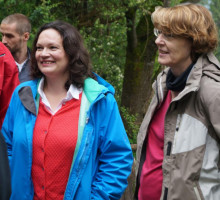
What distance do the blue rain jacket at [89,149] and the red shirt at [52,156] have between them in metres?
0.04

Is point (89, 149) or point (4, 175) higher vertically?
point (4, 175)

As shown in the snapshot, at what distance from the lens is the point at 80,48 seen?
3.00m

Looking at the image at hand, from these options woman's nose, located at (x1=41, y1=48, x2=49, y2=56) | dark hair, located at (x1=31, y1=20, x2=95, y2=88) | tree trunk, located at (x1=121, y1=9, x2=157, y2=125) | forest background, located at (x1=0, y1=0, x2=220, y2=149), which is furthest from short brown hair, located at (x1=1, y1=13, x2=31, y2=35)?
tree trunk, located at (x1=121, y1=9, x2=157, y2=125)

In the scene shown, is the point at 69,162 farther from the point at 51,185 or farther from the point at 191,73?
the point at 191,73

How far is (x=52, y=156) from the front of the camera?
→ 265 cm

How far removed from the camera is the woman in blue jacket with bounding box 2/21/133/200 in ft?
8.70

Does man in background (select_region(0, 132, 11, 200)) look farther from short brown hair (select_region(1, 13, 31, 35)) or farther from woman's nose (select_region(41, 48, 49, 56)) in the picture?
short brown hair (select_region(1, 13, 31, 35))

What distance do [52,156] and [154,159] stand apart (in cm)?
76

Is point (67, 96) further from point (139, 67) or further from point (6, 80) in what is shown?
point (139, 67)

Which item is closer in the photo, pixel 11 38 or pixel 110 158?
pixel 110 158

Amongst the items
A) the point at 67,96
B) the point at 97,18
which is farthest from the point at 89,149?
the point at 97,18

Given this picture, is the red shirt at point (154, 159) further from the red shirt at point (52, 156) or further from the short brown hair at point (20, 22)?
the short brown hair at point (20, 22)

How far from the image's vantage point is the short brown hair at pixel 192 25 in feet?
8.51

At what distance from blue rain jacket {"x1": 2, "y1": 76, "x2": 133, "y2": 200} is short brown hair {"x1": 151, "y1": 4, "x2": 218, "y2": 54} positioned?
25.7 inches
